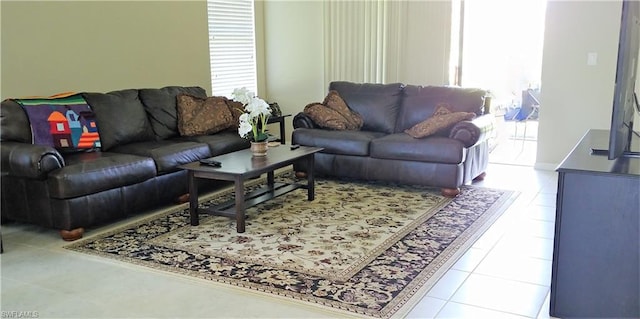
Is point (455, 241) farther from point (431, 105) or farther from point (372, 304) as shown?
point (431, 105)

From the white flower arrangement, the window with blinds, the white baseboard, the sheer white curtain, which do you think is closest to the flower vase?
the white flower arrangement

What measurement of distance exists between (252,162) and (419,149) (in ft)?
5.18

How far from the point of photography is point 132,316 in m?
2.74

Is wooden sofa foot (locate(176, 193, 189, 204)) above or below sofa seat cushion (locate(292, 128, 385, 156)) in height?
below

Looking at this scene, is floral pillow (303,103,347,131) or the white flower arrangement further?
floral pillow (303,103,347,131)

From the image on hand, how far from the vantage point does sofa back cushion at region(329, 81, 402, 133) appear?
5801 mm

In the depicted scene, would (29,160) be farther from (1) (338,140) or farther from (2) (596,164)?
(2) (596,164)

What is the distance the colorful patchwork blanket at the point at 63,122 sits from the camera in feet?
13.9

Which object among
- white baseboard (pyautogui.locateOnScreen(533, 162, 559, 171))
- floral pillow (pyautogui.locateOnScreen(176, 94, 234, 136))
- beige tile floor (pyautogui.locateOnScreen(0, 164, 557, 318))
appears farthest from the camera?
white baseboard (pyautogui.locateOnScreen(533, 162, 559, 171))

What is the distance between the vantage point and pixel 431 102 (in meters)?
5.61

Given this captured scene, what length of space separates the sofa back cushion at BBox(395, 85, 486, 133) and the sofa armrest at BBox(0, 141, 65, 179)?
10.9ft

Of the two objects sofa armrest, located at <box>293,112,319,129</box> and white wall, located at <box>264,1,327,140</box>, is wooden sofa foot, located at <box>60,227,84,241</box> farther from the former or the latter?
white wall, located at <box>264,1,327,140</box>

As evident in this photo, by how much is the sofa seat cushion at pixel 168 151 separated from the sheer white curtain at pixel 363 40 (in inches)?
110

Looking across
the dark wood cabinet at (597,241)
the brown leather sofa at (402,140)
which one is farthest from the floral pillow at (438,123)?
the dark wood cabinet at (597,241)
